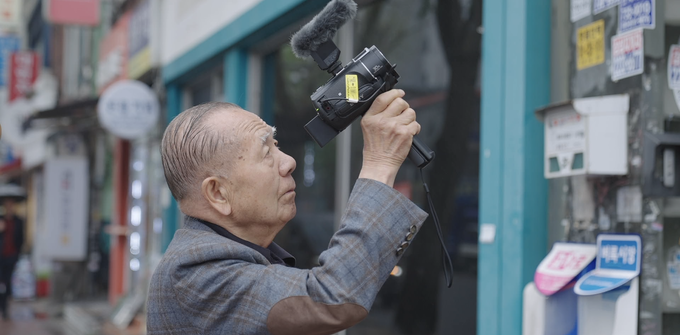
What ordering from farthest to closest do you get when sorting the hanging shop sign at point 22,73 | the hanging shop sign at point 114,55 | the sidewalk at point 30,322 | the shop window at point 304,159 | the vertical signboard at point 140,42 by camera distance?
the hanging shop sign at point 22,73
the hanging shop sign at point 114,55
the sidewalk at point 30,322
the vertical signboard at point 140,42
the shop window at point 304,159

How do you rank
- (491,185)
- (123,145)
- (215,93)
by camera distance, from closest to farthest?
(491,185) → (215,93) → (123,145)

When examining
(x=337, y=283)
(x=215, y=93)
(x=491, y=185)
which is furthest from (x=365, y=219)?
(x=215, y=93)

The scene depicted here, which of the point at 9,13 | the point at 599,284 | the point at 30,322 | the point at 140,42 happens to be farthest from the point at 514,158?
the point at 9,13

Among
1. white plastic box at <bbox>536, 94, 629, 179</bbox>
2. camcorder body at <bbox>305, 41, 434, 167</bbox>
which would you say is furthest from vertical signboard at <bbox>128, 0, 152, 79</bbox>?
camcorder body at <bbox>305, 41, 434, 167</bbox>

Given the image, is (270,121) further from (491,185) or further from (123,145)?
(123,145)

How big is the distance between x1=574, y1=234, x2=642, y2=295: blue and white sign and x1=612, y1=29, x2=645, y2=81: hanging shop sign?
0.60m

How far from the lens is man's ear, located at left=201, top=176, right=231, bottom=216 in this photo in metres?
1.69

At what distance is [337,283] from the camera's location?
4.83 feet

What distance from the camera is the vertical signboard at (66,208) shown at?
12773mm

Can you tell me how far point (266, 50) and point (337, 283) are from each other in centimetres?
539

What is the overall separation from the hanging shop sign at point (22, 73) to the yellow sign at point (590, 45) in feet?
50.1

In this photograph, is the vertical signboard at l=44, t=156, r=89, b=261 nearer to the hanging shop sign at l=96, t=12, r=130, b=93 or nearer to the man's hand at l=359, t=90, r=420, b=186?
the hanging shop sign at l=96, t=12, r=130, b=93

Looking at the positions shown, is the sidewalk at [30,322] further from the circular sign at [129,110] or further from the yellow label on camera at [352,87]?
the yellow label on camera at [352,87]

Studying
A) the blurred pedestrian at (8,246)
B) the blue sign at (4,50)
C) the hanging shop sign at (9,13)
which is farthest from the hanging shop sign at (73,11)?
the blue sign at (4,50)
